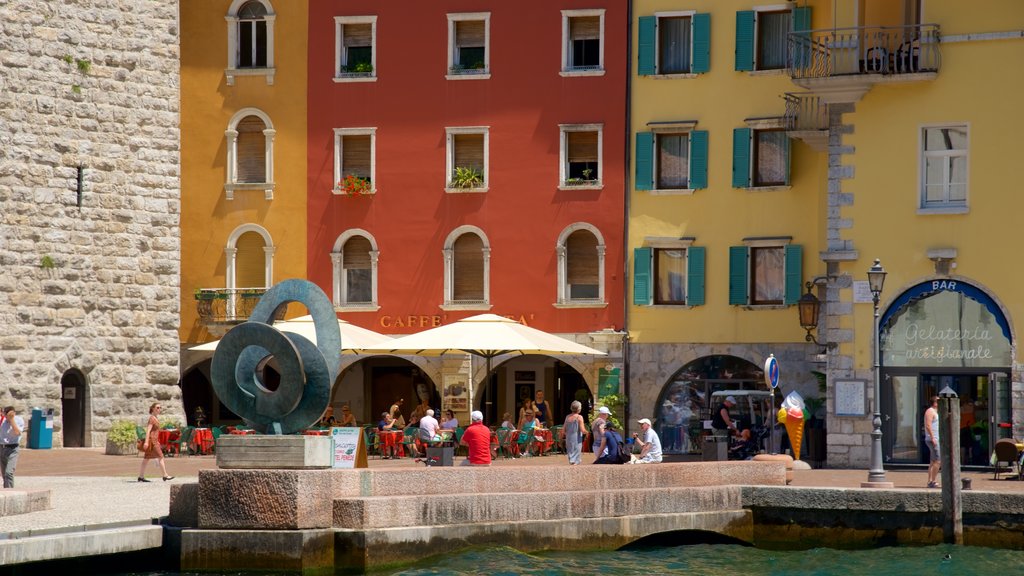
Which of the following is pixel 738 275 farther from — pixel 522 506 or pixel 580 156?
pixel 522 506

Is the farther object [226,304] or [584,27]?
[226,304]

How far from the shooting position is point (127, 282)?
3569 centimetres

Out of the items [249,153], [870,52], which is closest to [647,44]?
[870,52]

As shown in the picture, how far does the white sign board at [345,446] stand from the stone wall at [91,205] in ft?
41.2

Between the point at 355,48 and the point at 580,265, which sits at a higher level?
the point at 355,48

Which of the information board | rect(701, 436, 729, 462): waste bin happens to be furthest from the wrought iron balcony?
the information board

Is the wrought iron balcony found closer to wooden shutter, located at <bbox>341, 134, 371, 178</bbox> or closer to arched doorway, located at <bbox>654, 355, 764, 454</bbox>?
arched doorway, located at <bbox>654, 355, 764, 454</bbox>

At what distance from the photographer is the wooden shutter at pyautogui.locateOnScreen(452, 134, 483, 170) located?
37719mm

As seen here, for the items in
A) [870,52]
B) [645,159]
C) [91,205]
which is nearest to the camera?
[870,52]

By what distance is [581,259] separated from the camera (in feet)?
122

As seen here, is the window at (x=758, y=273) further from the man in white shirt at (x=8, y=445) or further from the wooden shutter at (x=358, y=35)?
the man in white shirt at (x=8, y=445)

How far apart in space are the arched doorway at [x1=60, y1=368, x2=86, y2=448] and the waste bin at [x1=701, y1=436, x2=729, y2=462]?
42.2 feet

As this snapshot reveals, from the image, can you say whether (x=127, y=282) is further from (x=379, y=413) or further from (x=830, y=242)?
(x=830, y=242)

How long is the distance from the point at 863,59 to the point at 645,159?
6.38 m
